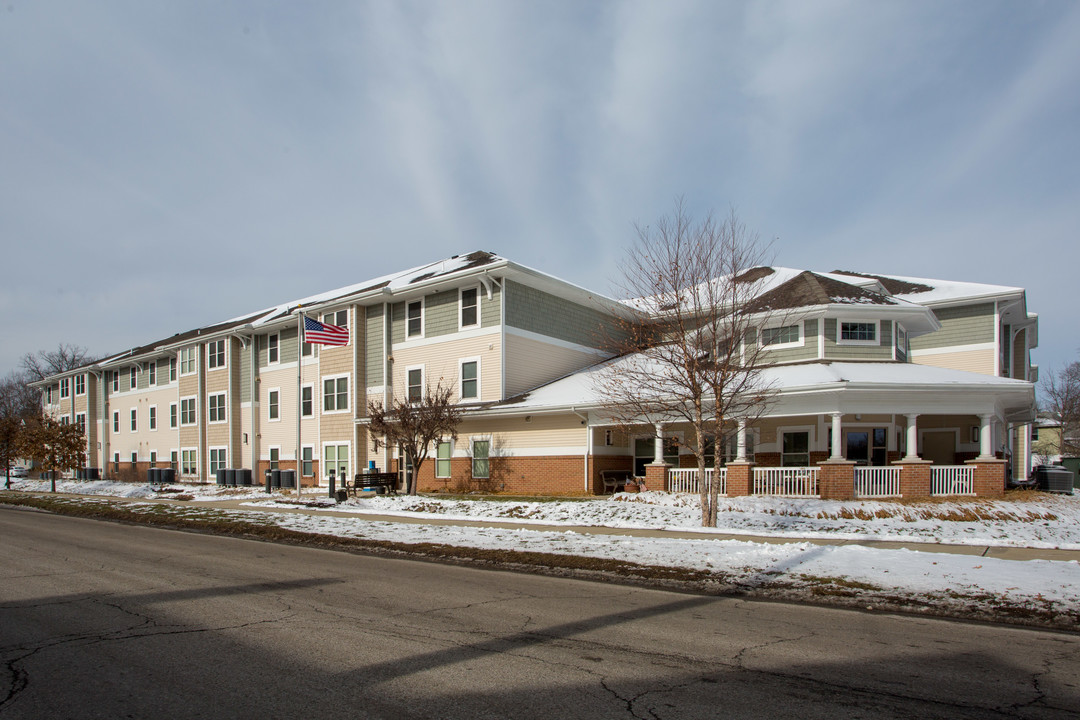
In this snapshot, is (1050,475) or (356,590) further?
(1050,475)

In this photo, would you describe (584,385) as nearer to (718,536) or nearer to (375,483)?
(375,483)

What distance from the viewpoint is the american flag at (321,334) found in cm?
2734

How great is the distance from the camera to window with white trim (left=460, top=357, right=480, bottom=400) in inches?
1095

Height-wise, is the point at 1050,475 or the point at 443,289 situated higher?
the point at 443,289

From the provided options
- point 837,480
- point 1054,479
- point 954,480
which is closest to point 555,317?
point 837,480

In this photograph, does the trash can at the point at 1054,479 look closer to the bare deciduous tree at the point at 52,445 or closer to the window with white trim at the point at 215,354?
the window with white trim at the point at 215,354

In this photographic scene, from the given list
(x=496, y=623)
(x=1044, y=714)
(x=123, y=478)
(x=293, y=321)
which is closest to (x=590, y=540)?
(x=496, y=623)

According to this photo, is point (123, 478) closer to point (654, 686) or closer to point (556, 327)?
point (556, 327)

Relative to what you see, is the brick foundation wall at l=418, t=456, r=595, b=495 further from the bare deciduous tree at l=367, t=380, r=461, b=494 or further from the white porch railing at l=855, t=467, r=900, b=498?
the white porch railing at l=855, t=467, r=900, b=498

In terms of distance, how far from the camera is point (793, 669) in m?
5.99

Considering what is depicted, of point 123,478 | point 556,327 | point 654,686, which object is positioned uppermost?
point 556,327

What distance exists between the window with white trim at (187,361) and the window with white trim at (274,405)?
851 centimetres

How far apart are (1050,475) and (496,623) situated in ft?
71.4

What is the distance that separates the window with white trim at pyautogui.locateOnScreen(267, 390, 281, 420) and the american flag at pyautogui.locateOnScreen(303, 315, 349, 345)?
9987 mm
